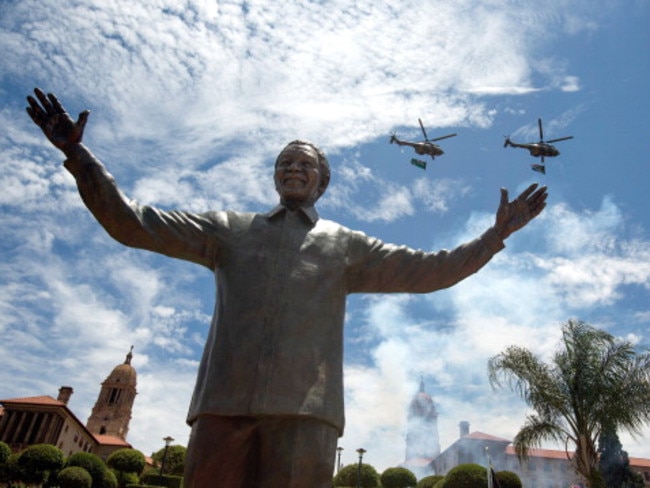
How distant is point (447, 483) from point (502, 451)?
55017mm

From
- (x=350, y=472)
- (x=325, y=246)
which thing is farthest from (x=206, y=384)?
(x=350, y=472)

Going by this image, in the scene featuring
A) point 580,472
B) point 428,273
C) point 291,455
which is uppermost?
point 580,472

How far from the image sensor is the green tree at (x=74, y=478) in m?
32.0

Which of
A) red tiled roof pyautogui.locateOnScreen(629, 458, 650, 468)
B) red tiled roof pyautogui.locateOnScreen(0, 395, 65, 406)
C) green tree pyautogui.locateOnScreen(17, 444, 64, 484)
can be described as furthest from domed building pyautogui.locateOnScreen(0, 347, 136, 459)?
red tiled roof pyautogui.locateOnScreen(629, 458, 650, 468)

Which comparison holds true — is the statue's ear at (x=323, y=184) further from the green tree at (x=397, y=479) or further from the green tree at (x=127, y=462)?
the green tree at (x=127, y=462)

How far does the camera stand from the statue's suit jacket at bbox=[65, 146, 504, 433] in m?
2.79

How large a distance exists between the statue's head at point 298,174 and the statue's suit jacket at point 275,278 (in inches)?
4.2

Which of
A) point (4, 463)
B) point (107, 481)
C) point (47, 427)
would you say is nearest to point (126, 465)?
point (107, 481)

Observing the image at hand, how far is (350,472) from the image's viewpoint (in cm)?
3494

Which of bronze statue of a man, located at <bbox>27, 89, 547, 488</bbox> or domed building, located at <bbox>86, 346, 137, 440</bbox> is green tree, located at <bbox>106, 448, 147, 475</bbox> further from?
bronze statue of a man, located at <bbox>27, 89, 547, 488</bbox>

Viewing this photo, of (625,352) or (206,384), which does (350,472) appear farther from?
(206,384)

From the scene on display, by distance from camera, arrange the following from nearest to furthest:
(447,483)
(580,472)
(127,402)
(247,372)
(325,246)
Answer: (247,372) → (325,246) → (580,472) → (447,483) → (127,402)

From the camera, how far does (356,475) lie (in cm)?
3462

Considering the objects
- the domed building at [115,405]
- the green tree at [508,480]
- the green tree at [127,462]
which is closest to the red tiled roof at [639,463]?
the green tree at [508,480]
